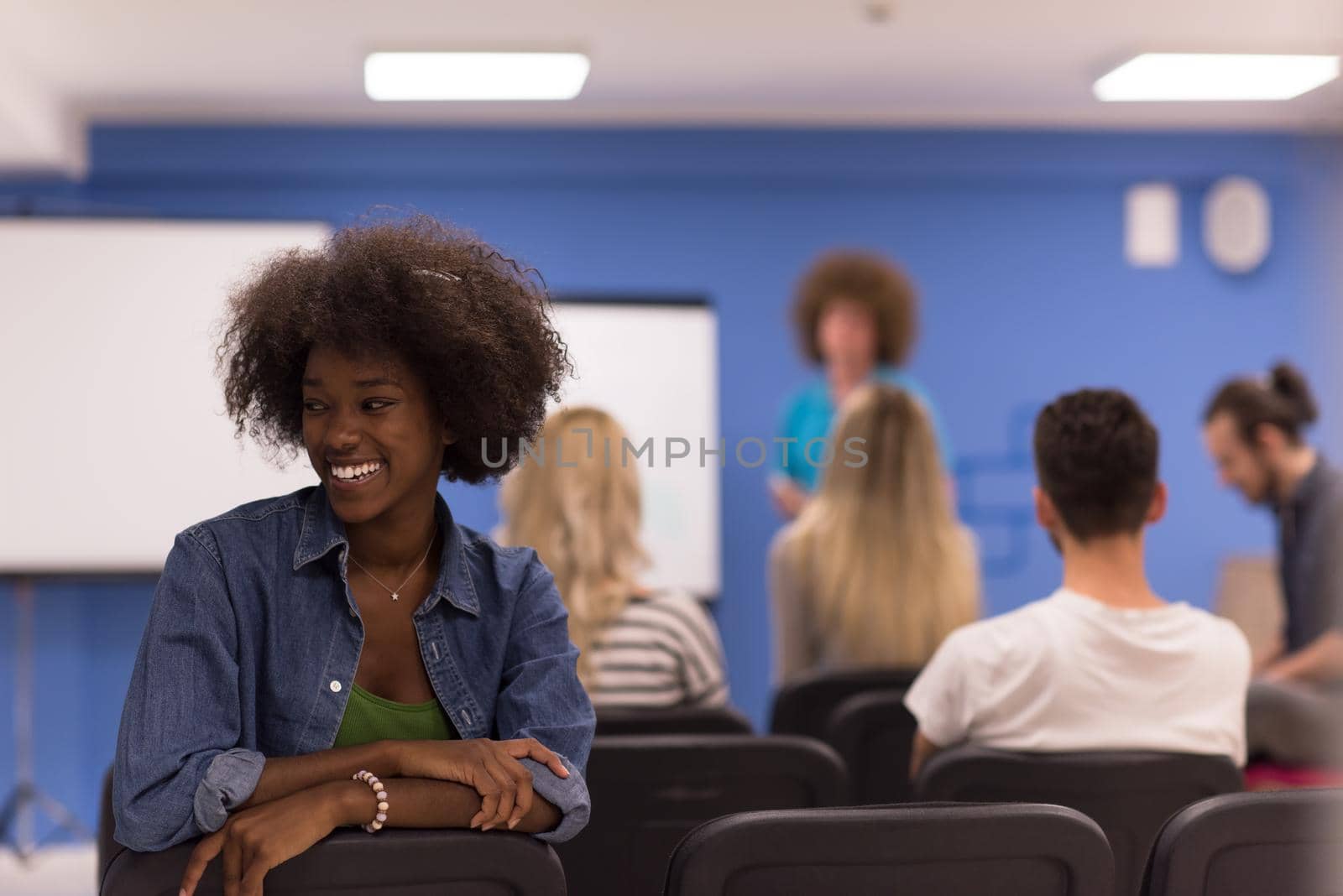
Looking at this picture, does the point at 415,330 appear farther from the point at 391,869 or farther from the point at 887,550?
the point at 887,550

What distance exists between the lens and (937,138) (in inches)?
197

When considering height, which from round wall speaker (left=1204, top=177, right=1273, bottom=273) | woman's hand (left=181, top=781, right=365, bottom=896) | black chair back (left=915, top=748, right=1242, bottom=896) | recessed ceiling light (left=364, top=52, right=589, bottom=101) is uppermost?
recessed ceiling light (left=364, top=52, right=589, bottom=101)

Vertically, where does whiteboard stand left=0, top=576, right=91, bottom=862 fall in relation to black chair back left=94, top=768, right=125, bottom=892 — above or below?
below

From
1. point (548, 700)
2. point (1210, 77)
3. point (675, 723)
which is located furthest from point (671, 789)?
point (1210, 77)

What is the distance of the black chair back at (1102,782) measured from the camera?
173 cm

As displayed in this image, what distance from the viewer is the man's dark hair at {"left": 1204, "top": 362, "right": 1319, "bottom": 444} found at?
12.4 ft

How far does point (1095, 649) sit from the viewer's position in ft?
6.46

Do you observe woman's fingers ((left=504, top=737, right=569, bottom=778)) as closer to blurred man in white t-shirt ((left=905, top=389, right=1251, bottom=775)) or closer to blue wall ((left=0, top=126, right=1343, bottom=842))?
blurred man in white t-shirt ((left=905, top=389, right=1251, bottom=775))

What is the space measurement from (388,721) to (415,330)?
1.51 ft

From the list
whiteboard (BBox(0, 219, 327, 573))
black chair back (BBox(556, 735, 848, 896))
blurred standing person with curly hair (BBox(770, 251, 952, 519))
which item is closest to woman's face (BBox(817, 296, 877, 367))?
blurred standing person with curly hair (BBox(770, 251, 952, 519))

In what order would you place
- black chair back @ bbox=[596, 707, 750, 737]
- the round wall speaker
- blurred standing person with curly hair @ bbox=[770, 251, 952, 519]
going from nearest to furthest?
black chair back @ bbox=[596, 707, 750, 737], blurred standing person with curly hair @ bbox=[770, 251, 952, 519], the round wall speaker

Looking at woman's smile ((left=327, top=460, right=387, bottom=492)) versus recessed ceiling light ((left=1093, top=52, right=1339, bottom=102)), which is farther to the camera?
recessed ceiling light ((left=1093, top=52, right=1339, bottom=102))

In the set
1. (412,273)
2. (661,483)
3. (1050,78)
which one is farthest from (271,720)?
(1050,78)

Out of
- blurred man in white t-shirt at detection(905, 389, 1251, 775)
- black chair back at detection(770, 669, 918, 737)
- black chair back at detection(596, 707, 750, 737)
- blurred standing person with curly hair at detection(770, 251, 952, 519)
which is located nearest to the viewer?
blurred man in white t-shirt at detection(905, 389, 1251, 775)
